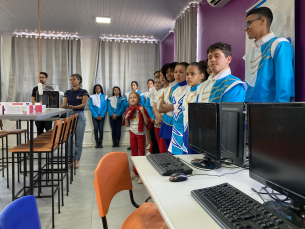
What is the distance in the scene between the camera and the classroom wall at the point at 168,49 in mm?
5516

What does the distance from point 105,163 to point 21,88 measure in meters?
5.79

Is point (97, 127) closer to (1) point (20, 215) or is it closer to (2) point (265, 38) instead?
(2) point (265, 38)

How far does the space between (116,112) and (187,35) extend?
2.82m

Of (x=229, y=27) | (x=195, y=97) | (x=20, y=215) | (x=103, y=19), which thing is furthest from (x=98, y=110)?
(x=20, y=215)

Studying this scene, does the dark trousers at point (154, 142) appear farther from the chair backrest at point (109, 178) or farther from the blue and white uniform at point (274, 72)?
the chair backrest at point (109, 178)

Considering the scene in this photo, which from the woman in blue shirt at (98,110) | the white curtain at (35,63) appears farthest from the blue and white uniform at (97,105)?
the white curtain at (35,63)

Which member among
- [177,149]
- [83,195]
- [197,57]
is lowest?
[83,195]

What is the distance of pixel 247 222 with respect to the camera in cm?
71

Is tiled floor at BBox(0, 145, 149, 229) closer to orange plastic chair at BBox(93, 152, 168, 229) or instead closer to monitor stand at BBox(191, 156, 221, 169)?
orange plastic chair at BBox(93, 152, 168, 229)

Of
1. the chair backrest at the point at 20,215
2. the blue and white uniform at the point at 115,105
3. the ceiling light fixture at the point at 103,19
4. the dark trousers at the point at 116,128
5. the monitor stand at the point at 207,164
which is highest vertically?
the ceiling light fixture at the point at 103,19

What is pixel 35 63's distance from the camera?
19.8 feet

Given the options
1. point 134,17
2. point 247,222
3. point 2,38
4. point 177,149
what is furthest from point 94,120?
point 247,222

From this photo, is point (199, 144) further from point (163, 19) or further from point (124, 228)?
point (163, 19)

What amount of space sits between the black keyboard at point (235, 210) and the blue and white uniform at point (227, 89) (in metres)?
0.82
